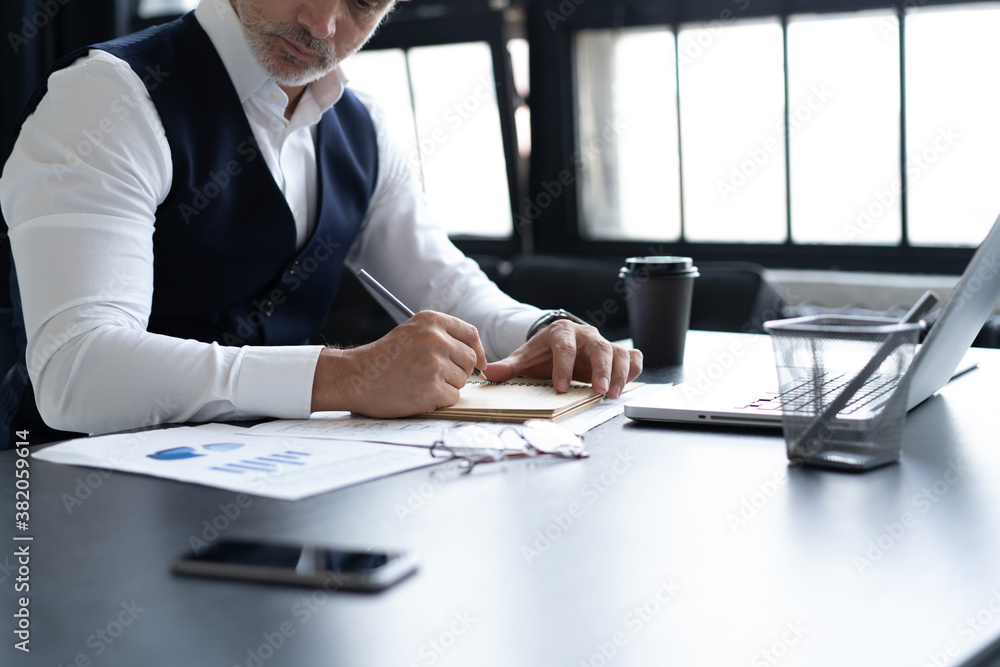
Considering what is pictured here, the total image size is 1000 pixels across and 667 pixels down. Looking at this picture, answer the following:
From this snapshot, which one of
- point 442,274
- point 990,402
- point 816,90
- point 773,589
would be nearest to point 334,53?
point 442,274

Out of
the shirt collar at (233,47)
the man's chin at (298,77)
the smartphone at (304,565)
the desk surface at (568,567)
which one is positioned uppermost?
the shirt collar at (233,47)

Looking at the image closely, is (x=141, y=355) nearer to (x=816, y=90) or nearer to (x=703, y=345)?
(x=703, y=345)

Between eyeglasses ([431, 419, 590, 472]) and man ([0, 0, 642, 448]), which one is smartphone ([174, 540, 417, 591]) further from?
man ([0, 0, 642, 448])

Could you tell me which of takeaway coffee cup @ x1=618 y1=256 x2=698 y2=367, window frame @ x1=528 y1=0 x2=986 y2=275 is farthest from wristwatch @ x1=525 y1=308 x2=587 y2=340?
window frame @ x1=528 y1=0 x2=986 y2=275

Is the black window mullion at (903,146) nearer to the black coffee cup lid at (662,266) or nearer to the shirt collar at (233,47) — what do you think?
the black coffee cup lid at (662,266)

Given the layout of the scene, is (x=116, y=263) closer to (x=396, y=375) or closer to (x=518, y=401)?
(x=396, y=375)

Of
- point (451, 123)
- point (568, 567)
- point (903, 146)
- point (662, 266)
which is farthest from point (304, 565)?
point (451, 123)

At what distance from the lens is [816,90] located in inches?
141

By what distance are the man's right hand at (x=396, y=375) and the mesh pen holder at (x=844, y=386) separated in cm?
39

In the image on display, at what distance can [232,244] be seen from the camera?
5.18 ft

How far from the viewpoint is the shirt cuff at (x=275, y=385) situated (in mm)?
1152

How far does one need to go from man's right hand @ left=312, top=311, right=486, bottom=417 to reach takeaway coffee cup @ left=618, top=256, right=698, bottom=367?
1.46ft

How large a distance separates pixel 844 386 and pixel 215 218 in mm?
1023

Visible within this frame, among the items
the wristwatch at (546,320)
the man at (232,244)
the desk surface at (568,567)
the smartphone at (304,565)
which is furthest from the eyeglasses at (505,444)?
the wristwatch at (546,320)
